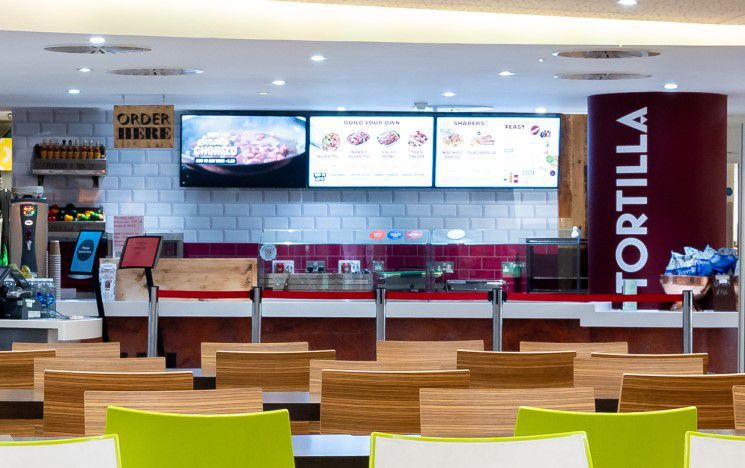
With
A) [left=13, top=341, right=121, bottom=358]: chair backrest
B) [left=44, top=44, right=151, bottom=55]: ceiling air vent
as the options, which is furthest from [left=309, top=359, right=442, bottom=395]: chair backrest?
[left=44, top=44, right=151, bottom=55]: ceiling air vent

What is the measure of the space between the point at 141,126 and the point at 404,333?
328cm

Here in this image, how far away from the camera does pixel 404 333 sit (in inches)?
345

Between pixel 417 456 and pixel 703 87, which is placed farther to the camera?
pixel 703 87

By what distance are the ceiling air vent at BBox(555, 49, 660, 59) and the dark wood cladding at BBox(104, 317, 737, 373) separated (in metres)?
1.86

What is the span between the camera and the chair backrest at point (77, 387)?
410 cm

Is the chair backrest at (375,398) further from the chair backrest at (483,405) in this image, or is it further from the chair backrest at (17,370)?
the chair backrest at (17,370)

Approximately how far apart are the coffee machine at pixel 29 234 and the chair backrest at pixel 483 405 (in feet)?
22.5

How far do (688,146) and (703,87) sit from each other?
1.81 ft

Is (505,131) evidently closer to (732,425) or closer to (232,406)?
(732,425)

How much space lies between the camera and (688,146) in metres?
10.3

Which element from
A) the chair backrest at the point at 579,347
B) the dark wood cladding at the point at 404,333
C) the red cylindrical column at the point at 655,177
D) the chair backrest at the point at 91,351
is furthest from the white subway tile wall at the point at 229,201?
the chair backrest at the point at 91,351

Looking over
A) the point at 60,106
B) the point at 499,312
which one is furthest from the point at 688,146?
the point at 60,106

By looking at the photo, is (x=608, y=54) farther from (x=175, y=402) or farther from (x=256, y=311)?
(x=175, y=402)

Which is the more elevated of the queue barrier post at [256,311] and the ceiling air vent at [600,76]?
the ceiling air vent at [600,76]
